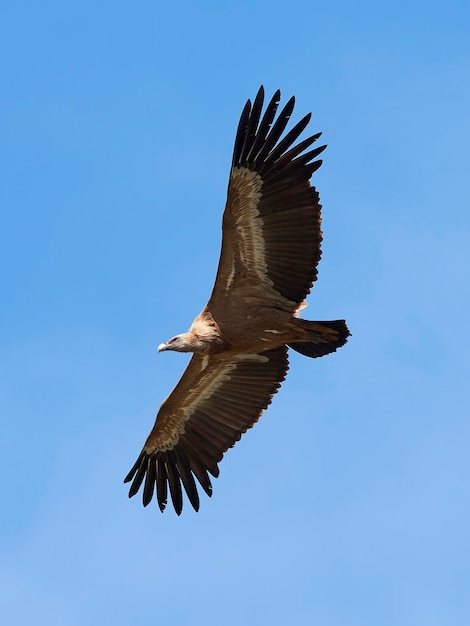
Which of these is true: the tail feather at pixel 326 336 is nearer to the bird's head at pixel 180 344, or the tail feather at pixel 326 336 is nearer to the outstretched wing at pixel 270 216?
the outstretched wing at pixel 270 216

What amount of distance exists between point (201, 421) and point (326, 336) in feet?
9.04

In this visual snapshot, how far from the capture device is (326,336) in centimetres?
1667

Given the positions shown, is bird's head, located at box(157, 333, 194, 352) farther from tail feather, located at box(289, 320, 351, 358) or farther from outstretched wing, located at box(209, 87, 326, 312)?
tail feather, located at box(289, 320, 351, 358)

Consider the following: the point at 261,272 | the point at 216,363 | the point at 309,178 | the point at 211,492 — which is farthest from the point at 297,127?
the point at 211,492

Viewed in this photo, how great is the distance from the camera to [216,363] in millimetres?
18141

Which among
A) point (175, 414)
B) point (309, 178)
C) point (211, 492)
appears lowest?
point (211, 492)

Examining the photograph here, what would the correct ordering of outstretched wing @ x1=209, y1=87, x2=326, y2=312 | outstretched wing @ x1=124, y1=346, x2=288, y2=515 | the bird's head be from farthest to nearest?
outstretched wing @ x1=124, y1=346, x2=288, y2=515
the bird's head
outstretched wing @ x1=209, y1=87, x2=326, y2=312

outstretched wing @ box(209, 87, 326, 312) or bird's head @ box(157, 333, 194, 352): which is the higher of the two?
outstretched wing @ box(209, 87, 326, 312)

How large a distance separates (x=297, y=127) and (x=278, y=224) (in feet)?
4.20

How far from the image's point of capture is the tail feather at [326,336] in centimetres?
1658

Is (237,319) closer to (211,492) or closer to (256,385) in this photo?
(256,385)

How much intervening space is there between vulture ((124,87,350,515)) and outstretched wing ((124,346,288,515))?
0.01m

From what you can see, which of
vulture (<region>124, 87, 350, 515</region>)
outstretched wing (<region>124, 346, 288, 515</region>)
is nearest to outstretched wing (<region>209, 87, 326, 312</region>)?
vulture (<region>124, 87, 350, 515</region>)

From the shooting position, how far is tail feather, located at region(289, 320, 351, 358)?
16.6 m
